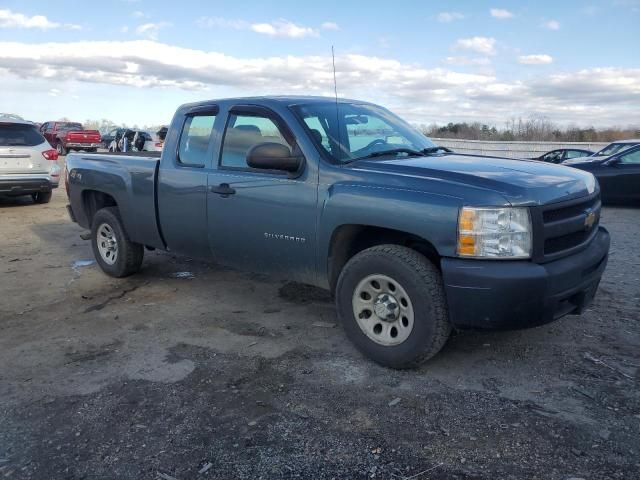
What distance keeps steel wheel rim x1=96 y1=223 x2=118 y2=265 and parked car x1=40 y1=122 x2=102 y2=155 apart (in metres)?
27.2

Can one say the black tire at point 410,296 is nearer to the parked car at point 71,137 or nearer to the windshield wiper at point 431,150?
the windshield wiper at point 431,150

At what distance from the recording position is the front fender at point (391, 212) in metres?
3.52

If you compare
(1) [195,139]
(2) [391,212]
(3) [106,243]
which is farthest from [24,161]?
(2) [391,212]

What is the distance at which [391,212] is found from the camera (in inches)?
147

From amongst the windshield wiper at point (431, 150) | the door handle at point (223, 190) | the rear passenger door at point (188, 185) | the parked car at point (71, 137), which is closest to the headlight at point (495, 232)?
the windshield wiper at point (431, 150)

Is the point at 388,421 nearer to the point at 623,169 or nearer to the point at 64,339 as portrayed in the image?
the point at 64,339

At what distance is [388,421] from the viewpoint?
3281mm

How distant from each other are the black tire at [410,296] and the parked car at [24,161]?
931cm

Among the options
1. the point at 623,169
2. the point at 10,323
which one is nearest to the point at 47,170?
the point at 10,323

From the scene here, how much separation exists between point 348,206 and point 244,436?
166 cm

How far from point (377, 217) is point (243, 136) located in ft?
5.41

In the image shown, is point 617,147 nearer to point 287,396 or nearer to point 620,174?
point 620,174

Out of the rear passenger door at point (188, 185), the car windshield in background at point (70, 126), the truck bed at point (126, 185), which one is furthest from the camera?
the car windshield in background at point (70, 126)

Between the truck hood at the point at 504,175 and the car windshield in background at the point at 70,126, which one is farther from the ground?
the car windshield in background at the point at 70,126
